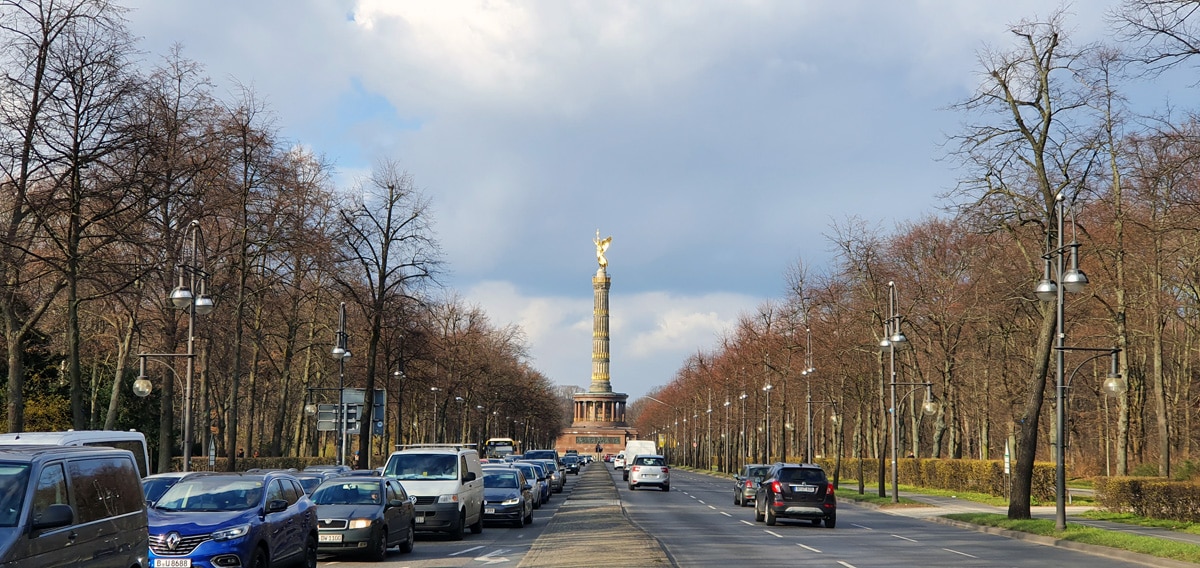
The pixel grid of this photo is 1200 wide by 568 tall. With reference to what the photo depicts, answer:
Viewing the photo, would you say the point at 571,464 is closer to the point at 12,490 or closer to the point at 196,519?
the point at 196,519

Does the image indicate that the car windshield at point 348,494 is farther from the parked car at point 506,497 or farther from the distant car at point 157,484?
the parked car at point 506,497

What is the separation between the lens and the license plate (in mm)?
13688

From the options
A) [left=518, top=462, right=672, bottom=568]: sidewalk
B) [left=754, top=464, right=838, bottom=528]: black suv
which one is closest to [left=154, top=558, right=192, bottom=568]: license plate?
[left=518, top=462, right=672, bottom=568]: sidewalk

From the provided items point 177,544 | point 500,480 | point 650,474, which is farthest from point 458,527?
point 650,474

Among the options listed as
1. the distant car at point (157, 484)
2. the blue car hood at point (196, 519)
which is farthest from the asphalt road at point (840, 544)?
the distant car at point (157, 484)

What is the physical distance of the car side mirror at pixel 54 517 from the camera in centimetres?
901

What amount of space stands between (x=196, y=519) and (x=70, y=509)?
507 cm

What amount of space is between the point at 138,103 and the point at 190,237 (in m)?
9.69

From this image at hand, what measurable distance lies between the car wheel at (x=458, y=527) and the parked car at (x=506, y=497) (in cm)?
373

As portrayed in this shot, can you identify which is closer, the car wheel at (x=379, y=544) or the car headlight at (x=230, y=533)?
the car headlight at (x=230, y=533)

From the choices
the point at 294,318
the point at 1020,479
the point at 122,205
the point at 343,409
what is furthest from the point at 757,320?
the point at 122,205

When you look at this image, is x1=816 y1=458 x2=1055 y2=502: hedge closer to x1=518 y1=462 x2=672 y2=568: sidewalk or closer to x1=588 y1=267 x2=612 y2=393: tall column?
x1=518 y1=462 x2=672 y2=568: sidewalk

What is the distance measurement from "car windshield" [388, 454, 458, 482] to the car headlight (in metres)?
10.3

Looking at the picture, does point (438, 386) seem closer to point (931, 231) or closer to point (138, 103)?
point (931, 231)
